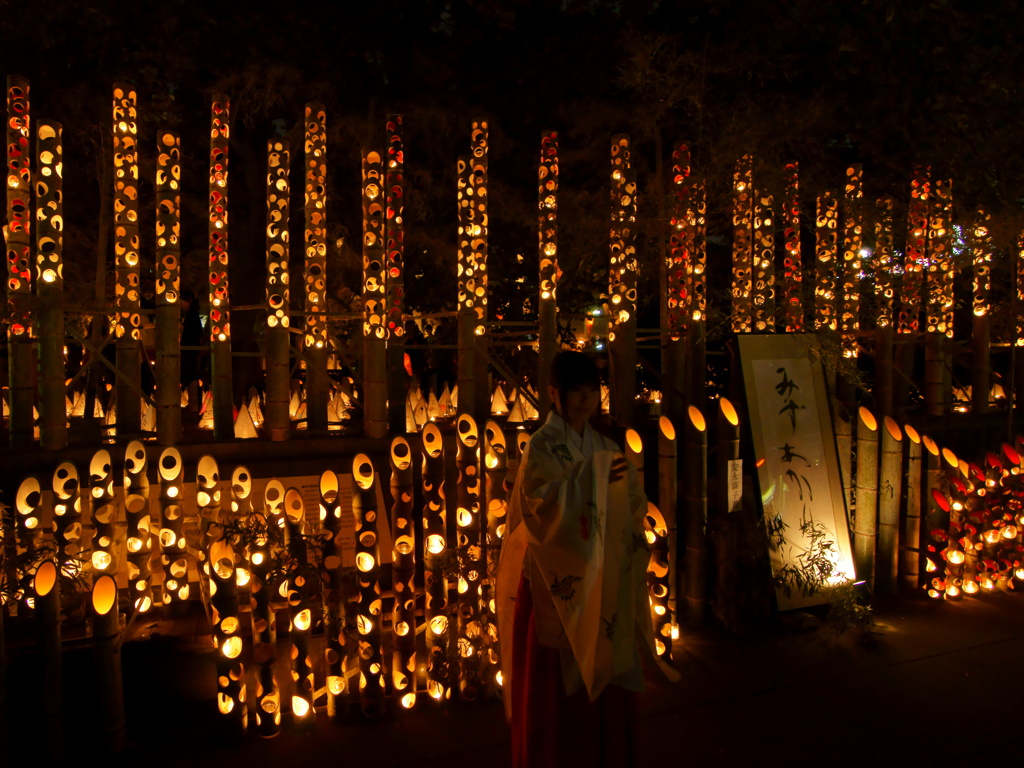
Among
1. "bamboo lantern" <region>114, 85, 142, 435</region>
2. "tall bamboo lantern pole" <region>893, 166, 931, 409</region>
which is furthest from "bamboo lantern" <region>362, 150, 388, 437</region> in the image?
"tall bamboo lantern pole" <region>893, 166, 931, 409</region>

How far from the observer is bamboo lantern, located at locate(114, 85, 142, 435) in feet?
18.1

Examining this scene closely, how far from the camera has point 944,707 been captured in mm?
3744

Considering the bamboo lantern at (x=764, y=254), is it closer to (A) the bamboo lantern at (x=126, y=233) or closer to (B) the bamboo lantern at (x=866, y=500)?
(B) the bamboo lantern at (x=866, y=500)

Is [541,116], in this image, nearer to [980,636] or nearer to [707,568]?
[707,568]

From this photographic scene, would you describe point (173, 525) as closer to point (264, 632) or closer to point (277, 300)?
point (264, 632)

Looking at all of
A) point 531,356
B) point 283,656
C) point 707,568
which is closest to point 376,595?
point 283,656

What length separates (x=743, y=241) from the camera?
735 centimetres

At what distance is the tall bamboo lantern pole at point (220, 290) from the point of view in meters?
5.73

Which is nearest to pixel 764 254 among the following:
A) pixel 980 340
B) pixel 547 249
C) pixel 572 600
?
Result: pixel 547 249

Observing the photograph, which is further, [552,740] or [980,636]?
[980,636]

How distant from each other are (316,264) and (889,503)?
4.76 m

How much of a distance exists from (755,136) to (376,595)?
4.11m

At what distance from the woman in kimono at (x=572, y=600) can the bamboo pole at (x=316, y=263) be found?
3.88 meters

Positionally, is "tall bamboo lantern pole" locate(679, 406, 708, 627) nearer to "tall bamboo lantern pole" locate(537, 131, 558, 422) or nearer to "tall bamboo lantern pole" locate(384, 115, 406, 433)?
"tall bamboo lantern pole" locate(537, 131, 558, 422)
